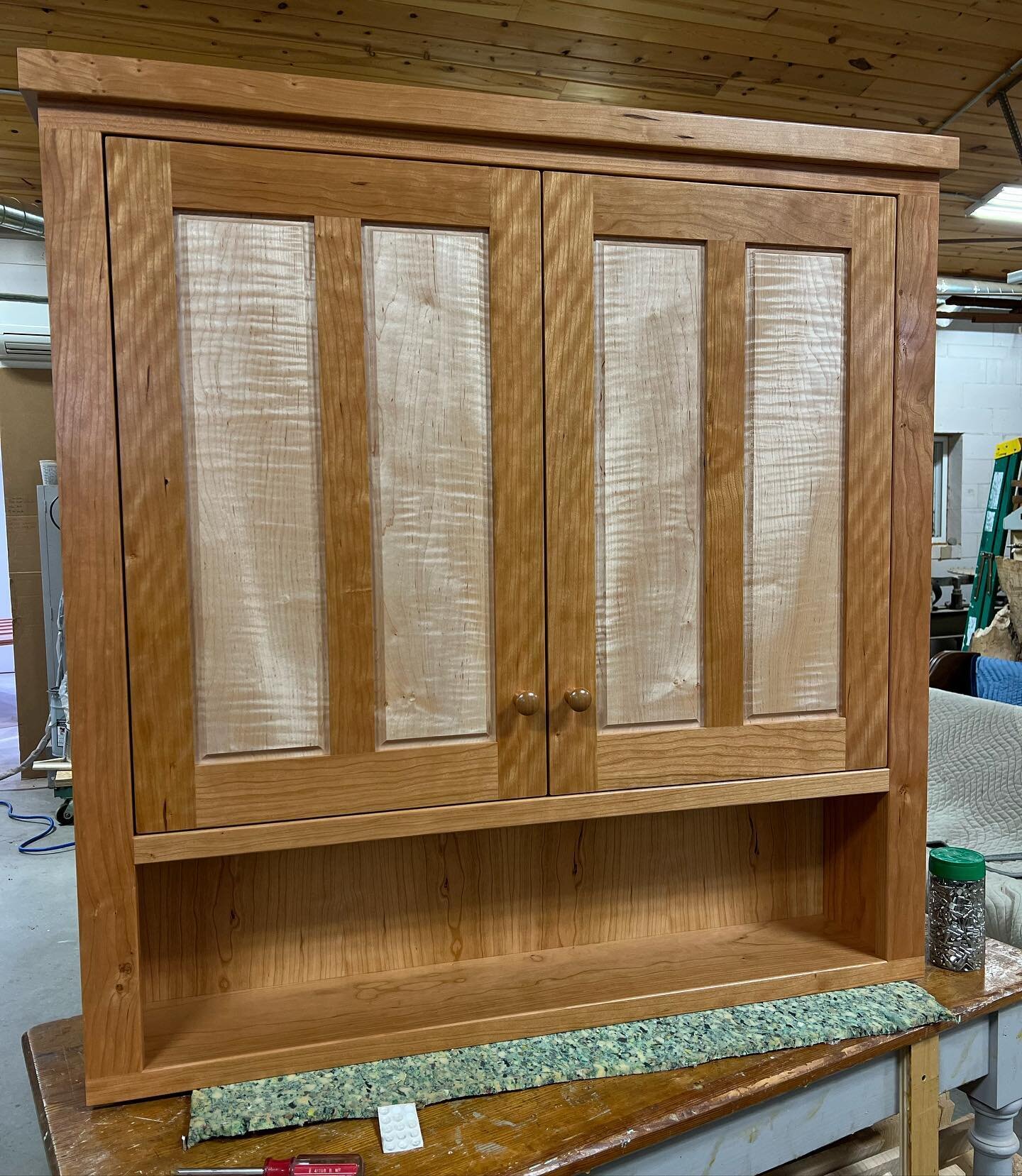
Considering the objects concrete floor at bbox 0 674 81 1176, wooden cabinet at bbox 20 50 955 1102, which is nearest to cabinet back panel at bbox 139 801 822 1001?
wooden cabinet at bbox 20 50 955 1102

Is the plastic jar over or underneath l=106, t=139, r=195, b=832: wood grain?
underneath

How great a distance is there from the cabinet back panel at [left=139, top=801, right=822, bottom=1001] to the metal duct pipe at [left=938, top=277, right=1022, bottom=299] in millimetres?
4875

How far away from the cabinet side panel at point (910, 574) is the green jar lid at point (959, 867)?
0.17 feet

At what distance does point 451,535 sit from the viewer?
43.5 inches

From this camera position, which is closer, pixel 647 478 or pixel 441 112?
pixel 441 112

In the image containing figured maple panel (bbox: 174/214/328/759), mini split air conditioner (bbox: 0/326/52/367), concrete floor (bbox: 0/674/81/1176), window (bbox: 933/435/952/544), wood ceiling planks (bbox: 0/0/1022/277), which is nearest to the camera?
figured maple panel (bbox: 174/214/328/759)

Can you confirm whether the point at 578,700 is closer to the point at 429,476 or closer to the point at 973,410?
the point at 429,476

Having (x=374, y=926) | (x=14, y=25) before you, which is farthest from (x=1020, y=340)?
(x=374, y=926)

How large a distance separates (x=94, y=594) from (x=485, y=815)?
53cm

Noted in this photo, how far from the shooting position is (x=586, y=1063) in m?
1.10

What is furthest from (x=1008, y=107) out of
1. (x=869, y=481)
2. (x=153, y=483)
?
(x=153, y=483)

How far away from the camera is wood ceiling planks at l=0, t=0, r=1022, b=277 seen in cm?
272

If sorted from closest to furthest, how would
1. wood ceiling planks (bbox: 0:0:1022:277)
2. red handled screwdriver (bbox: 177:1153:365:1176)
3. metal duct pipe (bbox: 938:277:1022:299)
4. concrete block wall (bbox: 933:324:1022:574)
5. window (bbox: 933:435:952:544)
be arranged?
red handled screwdriver (bbox: 177:1153:365:1176) < wood ceiling planks (bbox: 0:0:1022:277) < metal duct pipe (bbox: 938:277:1022:299) < concrete block wall (bbox: 933:324:1022:574) < window (bbox: 933:435:952:544)

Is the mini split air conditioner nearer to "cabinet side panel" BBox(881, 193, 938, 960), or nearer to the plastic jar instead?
"cabinet side panel" BBox(881, 193, 938, 960)
